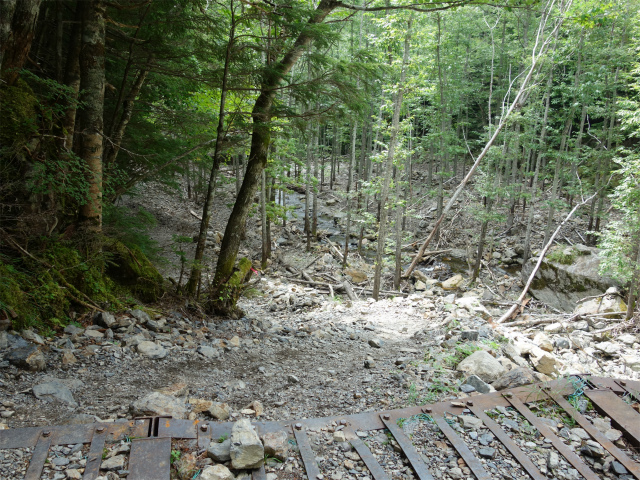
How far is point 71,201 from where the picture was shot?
5250mm

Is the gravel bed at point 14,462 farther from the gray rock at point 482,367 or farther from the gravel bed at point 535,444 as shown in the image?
the gray rock at point 482,367

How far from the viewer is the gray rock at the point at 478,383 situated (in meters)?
3.87

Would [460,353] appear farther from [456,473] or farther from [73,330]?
[73,330]

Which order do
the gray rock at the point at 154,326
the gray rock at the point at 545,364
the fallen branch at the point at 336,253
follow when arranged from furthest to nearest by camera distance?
the fallen branch at the point at 336,253 < the gray rock at the point at 154,326 < the gray rock at the point at 545,364

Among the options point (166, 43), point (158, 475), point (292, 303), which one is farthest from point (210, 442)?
point (292, 303)

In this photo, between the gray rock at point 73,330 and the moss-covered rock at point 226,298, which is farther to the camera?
the moss-covered rock at point 226,298

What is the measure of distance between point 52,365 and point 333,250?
15129 millimetres

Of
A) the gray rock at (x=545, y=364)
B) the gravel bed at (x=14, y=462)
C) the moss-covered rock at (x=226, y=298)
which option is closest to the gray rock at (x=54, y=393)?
the gravel bed at (x=14, y=462)

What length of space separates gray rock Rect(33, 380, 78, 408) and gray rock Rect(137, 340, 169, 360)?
3.55ft

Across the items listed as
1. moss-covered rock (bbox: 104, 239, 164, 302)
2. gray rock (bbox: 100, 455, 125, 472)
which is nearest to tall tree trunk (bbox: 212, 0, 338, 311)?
moss-covered rock (bbox: 104, 239, 164, 302)

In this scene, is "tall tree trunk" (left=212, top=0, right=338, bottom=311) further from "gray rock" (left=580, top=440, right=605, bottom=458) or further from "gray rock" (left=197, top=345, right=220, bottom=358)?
"gray rock" (left=580, top=440, right=605, bottom=458)

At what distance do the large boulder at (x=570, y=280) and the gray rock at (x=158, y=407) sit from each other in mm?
12835

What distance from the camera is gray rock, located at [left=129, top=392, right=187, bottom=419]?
2.85 metres

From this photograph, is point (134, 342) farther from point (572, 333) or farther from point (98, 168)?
point (572, 333)
